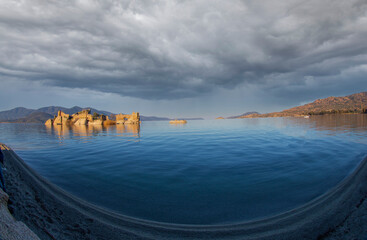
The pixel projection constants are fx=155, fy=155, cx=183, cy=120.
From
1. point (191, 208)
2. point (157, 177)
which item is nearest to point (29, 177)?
point (157, 177)

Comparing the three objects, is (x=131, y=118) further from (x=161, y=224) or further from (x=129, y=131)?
(x=161, y=224)

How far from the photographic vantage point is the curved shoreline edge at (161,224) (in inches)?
156

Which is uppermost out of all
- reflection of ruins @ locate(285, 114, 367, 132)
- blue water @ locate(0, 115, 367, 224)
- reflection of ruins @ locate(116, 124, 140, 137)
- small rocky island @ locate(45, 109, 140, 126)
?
small rocky island @ locate(45, 109, 140, 126)

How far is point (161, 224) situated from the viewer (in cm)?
467

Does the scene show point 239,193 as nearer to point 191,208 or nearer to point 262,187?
point 262,187

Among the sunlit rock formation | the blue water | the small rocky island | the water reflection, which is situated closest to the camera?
the blue water

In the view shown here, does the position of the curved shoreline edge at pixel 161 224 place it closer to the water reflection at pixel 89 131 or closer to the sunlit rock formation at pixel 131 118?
the water reflection at pixel 89 131

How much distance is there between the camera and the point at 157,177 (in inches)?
350

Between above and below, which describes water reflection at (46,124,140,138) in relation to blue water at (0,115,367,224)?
above

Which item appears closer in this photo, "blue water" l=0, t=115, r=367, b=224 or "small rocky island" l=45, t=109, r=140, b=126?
"blue water" l=0, t=115, r=367, b=224

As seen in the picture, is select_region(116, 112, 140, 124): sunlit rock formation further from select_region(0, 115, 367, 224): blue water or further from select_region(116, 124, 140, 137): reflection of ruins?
select_region(0, 115, 367, 224): blue water

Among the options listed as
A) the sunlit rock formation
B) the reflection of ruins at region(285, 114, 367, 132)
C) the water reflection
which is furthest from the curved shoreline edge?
the sunlit rock formation

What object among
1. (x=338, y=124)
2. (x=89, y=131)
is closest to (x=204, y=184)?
(x=338, y=124)

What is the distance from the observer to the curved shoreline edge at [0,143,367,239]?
3955 mm
